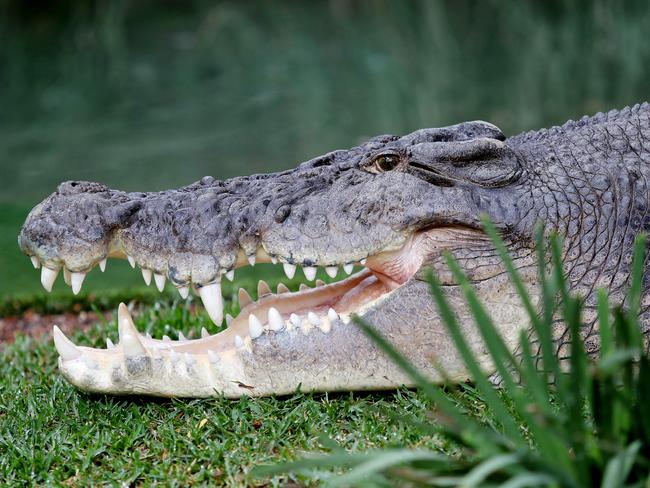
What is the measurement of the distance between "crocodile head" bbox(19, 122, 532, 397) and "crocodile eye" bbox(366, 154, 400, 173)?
0.14 ft

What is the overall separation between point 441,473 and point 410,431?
2.99ft

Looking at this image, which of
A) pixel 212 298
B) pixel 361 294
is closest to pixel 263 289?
pixel 361 294

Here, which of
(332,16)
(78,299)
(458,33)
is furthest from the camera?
(332,16)

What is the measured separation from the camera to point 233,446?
3.17 meters

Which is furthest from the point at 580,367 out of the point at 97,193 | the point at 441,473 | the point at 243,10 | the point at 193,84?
the point at 243,10

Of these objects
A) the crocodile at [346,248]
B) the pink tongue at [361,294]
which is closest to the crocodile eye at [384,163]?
the crocodile at [346,248]

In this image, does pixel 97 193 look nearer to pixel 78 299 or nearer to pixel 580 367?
pixel 580 367

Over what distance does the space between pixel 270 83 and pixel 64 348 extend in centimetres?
1148

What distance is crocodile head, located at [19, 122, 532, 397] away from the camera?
340 cm

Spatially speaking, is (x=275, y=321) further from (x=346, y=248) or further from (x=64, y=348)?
(x=64, y=348)

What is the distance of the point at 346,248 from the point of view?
11.3 ft

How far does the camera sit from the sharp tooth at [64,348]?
348cm

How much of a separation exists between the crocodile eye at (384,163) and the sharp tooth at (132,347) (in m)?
1.09

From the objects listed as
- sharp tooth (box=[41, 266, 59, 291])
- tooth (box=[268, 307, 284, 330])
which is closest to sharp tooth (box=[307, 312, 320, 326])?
tooth (box=[268, 307, 284, 330])
